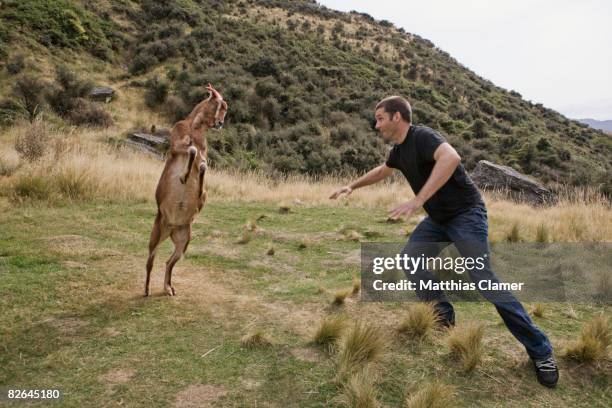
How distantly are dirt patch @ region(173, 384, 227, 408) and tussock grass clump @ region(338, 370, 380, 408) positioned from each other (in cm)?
82

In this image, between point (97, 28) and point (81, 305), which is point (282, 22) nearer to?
point (97, 28)

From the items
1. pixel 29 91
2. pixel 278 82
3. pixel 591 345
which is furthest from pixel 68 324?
pixel 278 82

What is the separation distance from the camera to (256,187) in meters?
12.6

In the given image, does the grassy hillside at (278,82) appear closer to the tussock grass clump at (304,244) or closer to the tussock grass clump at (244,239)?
the tussock grass clump at (244,239)

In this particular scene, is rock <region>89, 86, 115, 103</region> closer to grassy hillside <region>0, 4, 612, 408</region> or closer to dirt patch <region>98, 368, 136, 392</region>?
grassy hillside <region>0, 4, 612, 408</region>

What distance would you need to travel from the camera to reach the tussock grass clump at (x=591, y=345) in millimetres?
3547

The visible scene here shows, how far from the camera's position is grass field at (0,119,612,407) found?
308cm

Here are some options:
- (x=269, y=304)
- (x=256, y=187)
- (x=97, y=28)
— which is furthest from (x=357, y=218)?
(x=97, y=28)

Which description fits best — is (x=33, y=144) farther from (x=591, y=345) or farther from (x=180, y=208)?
(x=591, y=345)

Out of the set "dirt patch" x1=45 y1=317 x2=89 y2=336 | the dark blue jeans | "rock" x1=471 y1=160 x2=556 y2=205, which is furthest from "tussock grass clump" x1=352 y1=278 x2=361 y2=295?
"rock" x1=471 y1=160 x2=556 y2=205

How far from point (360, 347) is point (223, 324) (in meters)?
1.36

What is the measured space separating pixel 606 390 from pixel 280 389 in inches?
96.0

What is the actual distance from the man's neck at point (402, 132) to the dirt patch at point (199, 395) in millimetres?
2510

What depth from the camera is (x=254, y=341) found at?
3.66m
